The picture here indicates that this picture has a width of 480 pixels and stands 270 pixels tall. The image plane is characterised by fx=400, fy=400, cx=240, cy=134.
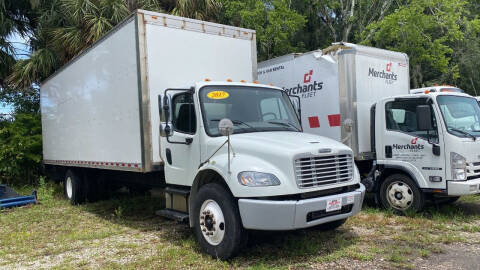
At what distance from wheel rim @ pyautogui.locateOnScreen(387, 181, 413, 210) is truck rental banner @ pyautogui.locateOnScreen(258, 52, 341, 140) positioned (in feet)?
4.66

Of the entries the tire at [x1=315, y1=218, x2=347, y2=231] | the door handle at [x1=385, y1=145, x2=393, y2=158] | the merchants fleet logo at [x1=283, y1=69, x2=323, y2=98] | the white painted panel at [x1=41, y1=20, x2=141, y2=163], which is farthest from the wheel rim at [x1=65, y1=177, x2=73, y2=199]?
the door handle at [x1=385, y1=145, x2=393, y2=158]

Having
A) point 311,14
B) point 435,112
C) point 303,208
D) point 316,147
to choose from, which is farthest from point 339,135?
point 311,14

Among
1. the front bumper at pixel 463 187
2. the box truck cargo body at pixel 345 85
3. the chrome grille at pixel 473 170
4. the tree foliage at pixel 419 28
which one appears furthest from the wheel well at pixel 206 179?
the tree foliage at pixel 419 28

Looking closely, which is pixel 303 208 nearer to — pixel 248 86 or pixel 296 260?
pixel 296 260

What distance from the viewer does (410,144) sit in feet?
23.4

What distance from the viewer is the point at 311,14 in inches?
810

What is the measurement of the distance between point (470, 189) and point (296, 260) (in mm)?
3421

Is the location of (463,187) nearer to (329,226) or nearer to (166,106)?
(329,226)

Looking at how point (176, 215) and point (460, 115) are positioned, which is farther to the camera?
point (460, 115)

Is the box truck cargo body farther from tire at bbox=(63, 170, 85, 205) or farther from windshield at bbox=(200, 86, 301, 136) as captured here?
tire at bbox=(63, 170, 85, 205)

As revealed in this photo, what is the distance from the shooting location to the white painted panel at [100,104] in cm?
675

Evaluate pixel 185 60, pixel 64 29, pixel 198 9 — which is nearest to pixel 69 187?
pixel 185 60

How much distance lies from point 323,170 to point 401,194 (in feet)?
10.0

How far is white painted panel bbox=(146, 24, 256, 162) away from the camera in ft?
21.3
